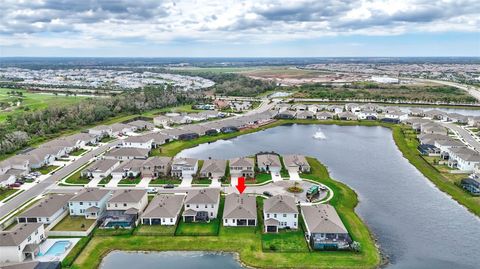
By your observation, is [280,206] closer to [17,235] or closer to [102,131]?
[17,235]

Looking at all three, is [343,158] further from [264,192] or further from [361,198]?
[264,192]

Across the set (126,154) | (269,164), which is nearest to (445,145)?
(269,164)

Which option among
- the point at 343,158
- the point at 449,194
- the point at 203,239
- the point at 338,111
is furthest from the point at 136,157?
the point at 338,111

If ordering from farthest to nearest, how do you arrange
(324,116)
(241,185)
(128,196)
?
1. (324,116)
2. (241,185)
3. (128,196)

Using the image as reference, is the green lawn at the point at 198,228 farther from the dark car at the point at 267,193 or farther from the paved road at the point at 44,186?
the paved road at the point at 44,186

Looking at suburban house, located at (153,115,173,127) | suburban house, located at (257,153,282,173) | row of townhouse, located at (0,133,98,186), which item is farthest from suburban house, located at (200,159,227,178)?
suburban house, located at (153,115,173,127)

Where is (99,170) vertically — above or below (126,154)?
below

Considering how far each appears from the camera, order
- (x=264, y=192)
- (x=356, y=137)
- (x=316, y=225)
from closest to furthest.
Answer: (x=316, y=225) → (x=264, y=192) → (x=356, y=137)
